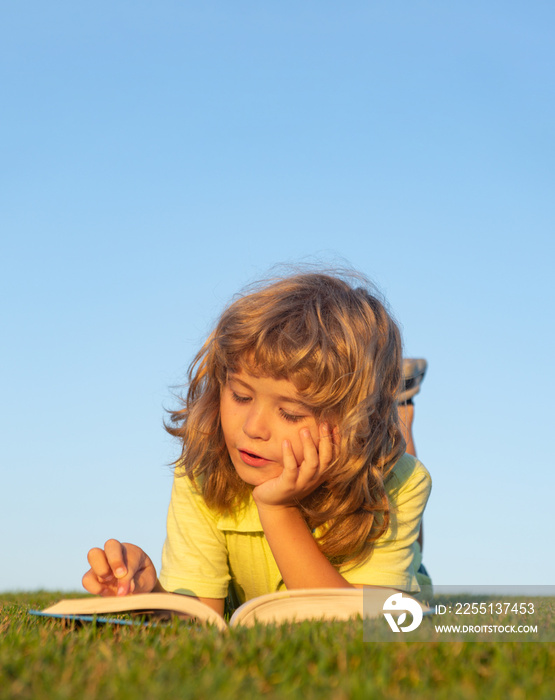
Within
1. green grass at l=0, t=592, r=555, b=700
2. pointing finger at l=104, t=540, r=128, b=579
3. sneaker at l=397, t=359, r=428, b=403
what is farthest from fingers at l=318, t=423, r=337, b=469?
sneaker at l=397, t=359, r=428, b=403

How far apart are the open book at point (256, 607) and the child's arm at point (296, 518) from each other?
0.85 m

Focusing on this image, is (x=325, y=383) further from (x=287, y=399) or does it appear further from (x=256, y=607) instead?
(x=256, y=607)

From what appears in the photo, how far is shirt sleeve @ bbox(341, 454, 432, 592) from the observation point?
386 centimetres

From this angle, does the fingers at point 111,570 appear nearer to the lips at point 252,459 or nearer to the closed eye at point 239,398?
the lips at point 252,459

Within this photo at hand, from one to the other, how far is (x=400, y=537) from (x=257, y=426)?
126 cm

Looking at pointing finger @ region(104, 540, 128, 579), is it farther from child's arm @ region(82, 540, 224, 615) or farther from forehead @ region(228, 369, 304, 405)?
forehead @ region(228, 369, 304, 405)

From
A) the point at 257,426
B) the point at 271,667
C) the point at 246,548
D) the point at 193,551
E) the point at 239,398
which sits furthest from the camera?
the point at 246,548

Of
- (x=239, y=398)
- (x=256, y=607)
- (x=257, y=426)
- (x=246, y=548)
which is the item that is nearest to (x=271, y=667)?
(x=256, y=607)

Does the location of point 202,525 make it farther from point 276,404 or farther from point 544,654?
point 544,654

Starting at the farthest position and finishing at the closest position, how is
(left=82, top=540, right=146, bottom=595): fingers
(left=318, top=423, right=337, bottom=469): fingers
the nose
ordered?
(left=318, top=423, right=337, bottom=469): fingers
the nose
(left=82, top=540, right=146, bottom=595): fingers

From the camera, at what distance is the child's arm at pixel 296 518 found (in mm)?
3455

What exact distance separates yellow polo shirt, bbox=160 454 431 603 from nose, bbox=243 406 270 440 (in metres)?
0.89

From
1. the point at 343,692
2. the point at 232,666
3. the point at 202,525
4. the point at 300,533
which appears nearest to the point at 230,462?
the point at 202,525

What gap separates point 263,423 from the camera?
3.45 m
